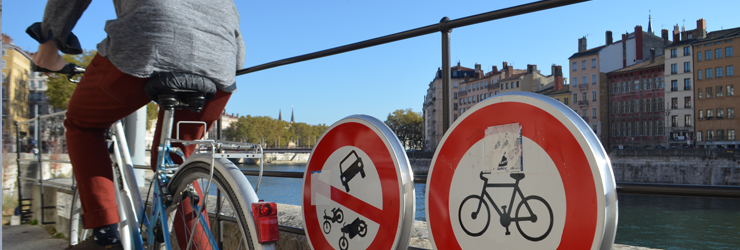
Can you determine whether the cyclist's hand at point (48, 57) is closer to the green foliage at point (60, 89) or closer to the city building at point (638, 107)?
the green foliage at point (60, 89)

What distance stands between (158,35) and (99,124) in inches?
17.5

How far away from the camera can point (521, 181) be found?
3.14 feet

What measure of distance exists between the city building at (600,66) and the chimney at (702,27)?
21.7ft

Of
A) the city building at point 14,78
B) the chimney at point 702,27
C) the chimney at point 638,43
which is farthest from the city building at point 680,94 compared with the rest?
the city building at point 14,78

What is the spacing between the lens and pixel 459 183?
109cm

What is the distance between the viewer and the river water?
18.3 m

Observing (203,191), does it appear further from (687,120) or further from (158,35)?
(687,120)

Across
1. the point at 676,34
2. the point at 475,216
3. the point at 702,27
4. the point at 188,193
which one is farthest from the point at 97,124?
the point at 676,34

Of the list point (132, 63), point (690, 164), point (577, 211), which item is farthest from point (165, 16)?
point (690, 164)

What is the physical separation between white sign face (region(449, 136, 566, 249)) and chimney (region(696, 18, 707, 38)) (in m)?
72.9

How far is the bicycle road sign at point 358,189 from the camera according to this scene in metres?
1.19

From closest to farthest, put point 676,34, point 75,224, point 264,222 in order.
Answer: point 264,222
point 75,224
point 676,34

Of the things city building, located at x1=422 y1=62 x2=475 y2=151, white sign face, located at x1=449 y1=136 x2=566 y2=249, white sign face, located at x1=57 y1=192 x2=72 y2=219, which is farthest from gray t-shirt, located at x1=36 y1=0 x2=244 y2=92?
city building, located at x1=422 y1=62 x2=475 y2=151

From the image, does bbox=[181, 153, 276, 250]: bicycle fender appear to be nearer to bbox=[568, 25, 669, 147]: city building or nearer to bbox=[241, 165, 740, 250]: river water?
bbox=[241, 165, 740, 250]: river water
